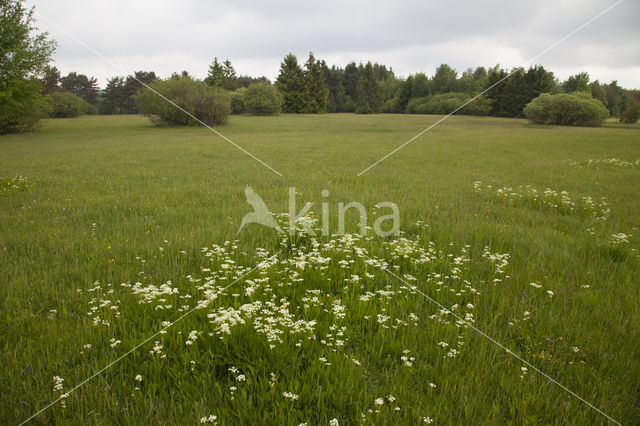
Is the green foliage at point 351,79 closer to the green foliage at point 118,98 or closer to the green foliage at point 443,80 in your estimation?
the green foliage at point 443,80

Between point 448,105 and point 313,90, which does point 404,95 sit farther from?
point 313,90

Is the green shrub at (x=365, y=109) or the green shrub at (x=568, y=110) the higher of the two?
the green shrub at (x=365, y=109)

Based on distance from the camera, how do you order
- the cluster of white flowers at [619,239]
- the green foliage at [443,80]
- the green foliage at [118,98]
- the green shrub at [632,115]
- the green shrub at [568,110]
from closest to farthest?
1. the cluster of white flowers at [619,239]
2. the green shrub at [568,110]
3. the green shrub at [632,115]
4. the green foliage at [118,98]
5. the green foliage at [443,80]

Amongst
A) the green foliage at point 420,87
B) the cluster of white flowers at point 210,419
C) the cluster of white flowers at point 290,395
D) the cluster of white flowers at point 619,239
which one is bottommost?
the cluster of white flowers at point 210,419

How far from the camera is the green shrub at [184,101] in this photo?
35688 millimetres

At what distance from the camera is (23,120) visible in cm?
2847

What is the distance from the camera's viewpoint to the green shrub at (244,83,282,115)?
2248 inches

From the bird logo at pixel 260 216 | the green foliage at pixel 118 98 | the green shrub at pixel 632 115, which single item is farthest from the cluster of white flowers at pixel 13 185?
the green foliage at pixel 118 98

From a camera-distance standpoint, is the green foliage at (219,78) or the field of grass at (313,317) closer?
the field of grass at (313,317)

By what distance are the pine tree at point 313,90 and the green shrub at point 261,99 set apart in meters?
18.1

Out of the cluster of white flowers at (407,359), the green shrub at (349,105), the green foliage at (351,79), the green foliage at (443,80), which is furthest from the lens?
the green foliage at (351,79)

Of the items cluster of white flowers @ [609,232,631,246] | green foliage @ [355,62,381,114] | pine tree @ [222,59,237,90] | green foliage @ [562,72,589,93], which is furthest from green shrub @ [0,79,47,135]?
green foliage @ [562,72,589,93]

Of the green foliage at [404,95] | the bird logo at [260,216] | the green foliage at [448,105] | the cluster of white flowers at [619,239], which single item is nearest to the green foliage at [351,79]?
the green foliage at [404,95]

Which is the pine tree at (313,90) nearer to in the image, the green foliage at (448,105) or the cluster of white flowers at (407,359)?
the green foliage at (448,105)
